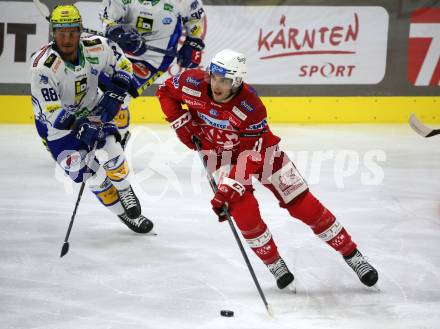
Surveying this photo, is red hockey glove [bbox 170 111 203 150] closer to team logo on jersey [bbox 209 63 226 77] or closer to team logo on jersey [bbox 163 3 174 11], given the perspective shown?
team logo on jersey [bbox 209 63 226 77]

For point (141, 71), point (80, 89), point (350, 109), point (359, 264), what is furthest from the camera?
point (350, 109)

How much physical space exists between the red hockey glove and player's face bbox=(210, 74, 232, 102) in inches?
12.2

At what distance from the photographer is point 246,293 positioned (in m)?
3.89

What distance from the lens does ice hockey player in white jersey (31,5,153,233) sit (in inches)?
171

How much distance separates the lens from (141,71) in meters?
6.15

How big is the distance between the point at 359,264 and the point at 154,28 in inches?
114

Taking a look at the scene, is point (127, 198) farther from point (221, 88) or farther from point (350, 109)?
point (350, 109)

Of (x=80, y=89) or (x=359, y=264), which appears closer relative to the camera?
(x=359, y=264)

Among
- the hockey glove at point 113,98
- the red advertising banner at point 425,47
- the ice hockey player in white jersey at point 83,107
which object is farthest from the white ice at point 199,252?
the red advertising banner at point 425,47

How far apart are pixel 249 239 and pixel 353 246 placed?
0.50 m

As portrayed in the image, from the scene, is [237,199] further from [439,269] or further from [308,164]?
[308,164]

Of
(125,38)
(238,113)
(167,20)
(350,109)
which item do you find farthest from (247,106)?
(350,109)

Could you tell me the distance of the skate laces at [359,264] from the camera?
12.9 ft

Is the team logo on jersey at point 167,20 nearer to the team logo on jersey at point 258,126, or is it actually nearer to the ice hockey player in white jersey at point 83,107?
the ice hockey player in white jersey at point 83,107
